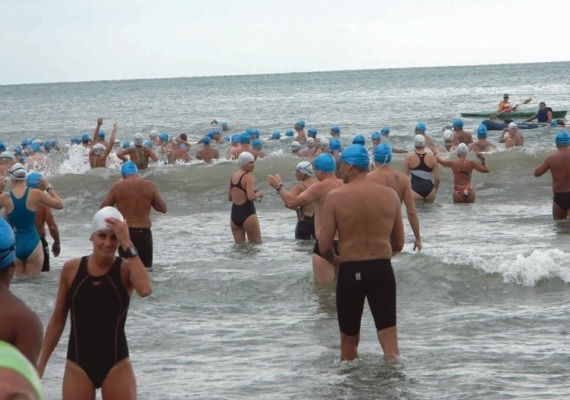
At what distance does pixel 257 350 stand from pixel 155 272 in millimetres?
4277

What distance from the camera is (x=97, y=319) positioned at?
5004 millimetres

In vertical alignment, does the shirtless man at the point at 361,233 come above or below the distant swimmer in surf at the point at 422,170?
above

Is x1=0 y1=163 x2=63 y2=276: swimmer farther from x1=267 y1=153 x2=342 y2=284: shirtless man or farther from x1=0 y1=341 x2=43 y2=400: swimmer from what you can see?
x1=0 y1=341 x2=43 y2=400: swimmer

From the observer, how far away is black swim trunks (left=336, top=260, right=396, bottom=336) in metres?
6.62

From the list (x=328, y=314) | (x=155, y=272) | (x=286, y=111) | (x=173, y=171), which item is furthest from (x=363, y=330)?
(x=286, y=111)

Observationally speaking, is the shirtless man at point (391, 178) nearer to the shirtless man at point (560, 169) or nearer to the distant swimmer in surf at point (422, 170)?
the shirtless man at point (560, 169)

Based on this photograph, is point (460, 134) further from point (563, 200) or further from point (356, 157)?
point (356, 157)

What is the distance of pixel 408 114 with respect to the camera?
189 ft

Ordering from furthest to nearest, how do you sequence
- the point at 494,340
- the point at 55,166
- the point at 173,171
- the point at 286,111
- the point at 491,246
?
1. the point at 286,111
2. the point at 55,166
3. the point at 173,171
4. the point at 491,246
5. the point at 494,340

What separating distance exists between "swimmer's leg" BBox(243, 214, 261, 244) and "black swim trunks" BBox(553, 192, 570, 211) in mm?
4194

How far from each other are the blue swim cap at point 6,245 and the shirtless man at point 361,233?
11.4 ft

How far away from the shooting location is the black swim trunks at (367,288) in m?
6.62

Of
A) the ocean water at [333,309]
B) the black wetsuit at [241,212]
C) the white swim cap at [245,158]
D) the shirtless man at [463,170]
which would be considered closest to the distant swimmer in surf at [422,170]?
the shirtless man at [463,170]

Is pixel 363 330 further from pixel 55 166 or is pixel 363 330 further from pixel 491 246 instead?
pixel 55 166
